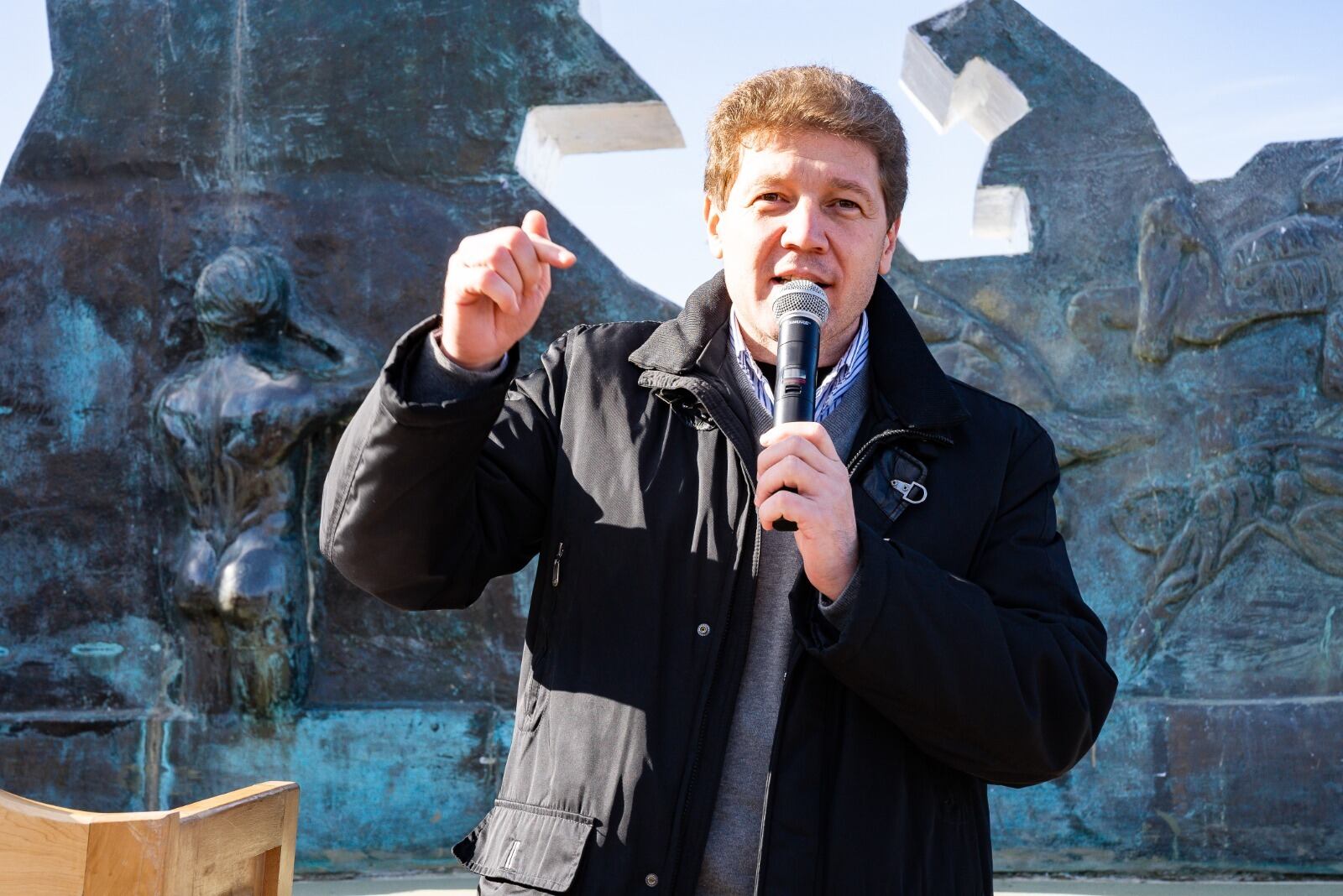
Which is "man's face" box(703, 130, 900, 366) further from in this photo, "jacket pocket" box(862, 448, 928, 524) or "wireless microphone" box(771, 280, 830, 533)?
"jacket pocket" box(862, 448, 928, 524)

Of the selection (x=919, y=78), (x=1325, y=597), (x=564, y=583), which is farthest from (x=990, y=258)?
(x=564, y=583)

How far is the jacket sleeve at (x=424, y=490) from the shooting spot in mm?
1772

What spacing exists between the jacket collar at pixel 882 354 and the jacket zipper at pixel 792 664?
0.02 metres

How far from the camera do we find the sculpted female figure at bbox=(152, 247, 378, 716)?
4641 mm

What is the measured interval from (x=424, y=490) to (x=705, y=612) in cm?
42

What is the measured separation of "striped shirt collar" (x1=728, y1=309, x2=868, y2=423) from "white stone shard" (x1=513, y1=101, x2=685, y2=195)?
10.2 feet

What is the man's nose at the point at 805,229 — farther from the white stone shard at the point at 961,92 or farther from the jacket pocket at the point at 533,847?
the white stone shard at the point at 961,92

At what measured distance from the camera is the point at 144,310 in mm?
4945

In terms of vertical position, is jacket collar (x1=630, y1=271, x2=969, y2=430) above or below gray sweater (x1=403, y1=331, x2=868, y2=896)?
above

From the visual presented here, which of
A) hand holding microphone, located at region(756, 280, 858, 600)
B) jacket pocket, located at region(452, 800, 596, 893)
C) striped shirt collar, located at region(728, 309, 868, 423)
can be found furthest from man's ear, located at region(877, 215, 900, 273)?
jacket pocket, located at region(452, 800, 596, 893)

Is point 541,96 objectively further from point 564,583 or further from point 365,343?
point 564,583

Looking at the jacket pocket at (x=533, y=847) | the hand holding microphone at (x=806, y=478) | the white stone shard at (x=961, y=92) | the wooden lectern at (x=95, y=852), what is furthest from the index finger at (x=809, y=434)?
the white stone shard at (x=961, y=92)

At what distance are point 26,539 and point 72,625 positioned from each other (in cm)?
36

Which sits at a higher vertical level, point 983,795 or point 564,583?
point 564,583
